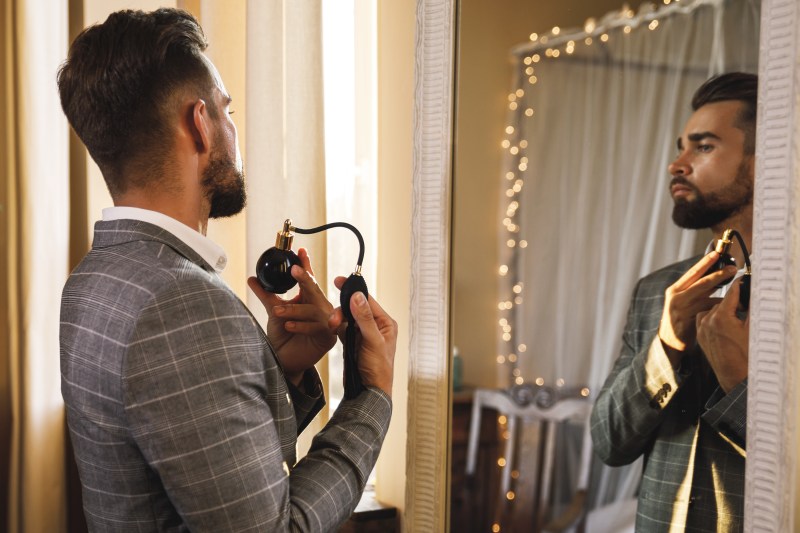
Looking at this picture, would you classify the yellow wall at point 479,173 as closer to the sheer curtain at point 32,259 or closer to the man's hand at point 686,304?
the man's hand at point 686,304

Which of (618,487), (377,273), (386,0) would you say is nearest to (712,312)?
(618,487)

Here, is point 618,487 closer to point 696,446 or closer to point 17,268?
point 696,446

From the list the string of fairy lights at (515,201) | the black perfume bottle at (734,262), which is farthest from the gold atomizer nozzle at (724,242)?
the string of fairy lights at (515,201)

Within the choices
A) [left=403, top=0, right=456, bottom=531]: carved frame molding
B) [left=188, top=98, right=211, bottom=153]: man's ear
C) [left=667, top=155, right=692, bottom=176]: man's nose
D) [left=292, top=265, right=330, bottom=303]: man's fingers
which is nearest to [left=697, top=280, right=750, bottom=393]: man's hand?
[left=667, top=155, right=692, bottom=176]: man's nose

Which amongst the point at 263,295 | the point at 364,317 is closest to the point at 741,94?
the point at 364,317

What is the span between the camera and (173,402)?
879 millimetres

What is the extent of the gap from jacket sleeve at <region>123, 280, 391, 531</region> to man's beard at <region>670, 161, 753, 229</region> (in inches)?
24.7

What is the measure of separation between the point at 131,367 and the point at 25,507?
1.41 m

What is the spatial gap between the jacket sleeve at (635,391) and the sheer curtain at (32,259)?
58.4 inches

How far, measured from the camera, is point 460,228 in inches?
56.7

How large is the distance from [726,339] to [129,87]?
2.86 ft

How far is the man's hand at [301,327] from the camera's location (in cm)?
131

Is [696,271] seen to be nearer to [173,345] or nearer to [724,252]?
[724,252]

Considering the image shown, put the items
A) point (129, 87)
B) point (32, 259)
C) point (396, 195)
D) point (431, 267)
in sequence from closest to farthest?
1. point (129, 87)
2. point (431, 267)
3. point (396, 195)
4. point (32, 259)
